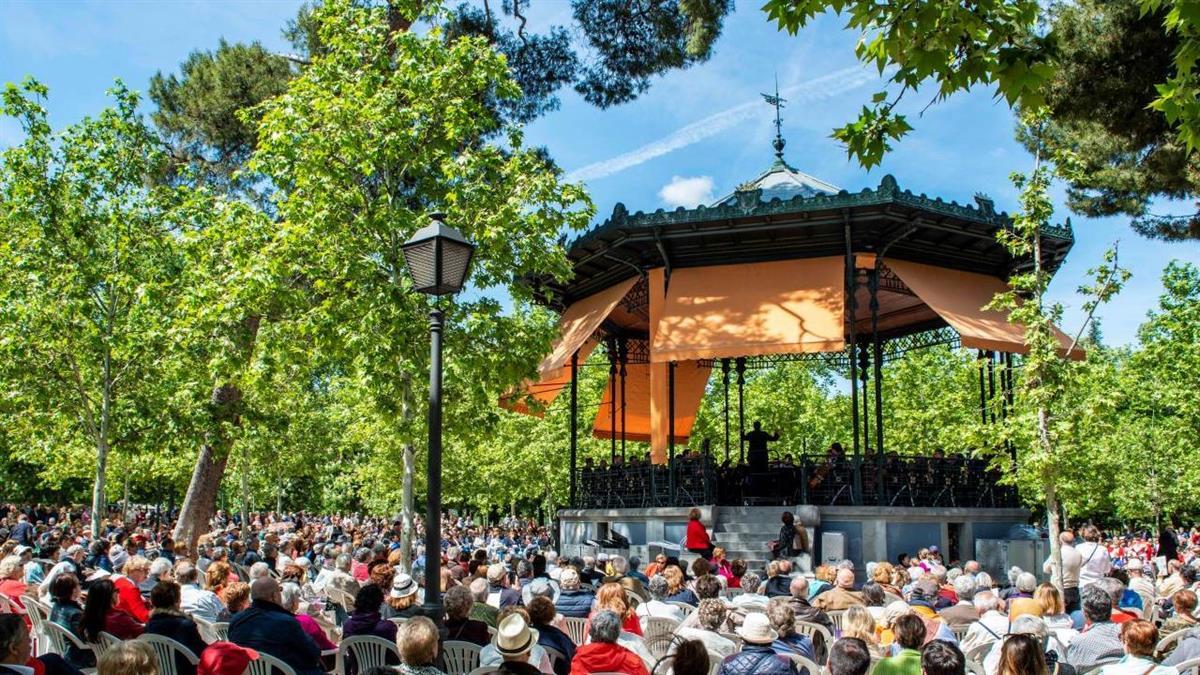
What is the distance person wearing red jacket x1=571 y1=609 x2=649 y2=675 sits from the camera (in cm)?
548

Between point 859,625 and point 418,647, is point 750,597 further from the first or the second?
point 418,647

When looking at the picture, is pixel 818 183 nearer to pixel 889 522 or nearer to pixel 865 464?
pixel 865 464

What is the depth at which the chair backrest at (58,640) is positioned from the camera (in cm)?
627

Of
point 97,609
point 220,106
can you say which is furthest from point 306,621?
point 220,106

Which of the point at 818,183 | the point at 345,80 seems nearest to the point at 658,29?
the point at 818,183

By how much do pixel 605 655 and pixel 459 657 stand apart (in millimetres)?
1282

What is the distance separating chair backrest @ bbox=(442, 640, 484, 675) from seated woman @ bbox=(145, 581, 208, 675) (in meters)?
1.48

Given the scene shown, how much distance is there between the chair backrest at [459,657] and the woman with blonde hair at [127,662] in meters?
2.41

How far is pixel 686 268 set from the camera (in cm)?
1797

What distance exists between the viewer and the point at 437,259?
6863 mm

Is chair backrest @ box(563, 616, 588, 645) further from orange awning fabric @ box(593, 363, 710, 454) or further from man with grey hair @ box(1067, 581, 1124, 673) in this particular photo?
orange awning fabric @ box(593, 363, 710, 454)

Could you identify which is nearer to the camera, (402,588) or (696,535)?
(402,588)

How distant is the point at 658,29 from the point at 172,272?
10046 millimetres

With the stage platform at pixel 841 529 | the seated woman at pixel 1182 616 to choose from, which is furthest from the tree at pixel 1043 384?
the seated woman at pixel 1182 616
